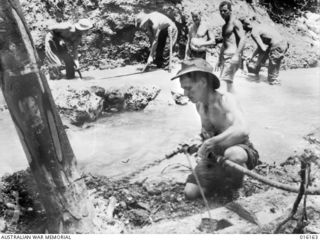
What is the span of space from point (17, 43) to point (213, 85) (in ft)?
3.45

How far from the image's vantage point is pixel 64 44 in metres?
2.97

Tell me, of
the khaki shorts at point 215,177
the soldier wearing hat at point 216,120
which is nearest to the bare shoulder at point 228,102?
the soldier wearing hat at point 216,120

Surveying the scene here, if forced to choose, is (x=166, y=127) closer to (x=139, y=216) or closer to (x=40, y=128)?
(x=139, y=216)

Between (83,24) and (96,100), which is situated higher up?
(83,24)

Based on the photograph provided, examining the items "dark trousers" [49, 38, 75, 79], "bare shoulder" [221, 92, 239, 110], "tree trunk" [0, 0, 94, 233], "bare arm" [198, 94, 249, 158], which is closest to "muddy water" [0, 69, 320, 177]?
"dark trousers" [49, 38, 75, 79]

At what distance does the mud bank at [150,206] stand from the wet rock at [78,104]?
33.1 inches

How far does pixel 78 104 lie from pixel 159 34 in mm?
952

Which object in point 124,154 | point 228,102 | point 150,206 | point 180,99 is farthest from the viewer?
point 180,99

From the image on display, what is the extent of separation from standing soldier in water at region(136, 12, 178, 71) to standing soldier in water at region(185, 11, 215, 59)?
0.17m

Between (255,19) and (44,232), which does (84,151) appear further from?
(255,19)

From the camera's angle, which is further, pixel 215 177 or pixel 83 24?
pixel 83 24

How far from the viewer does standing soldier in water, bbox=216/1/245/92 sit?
338 cm

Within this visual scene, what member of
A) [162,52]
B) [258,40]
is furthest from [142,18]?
[258,40]

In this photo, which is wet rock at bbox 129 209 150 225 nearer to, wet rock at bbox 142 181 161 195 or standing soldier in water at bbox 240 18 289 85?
wet rock at bbox 142 181 161 195
